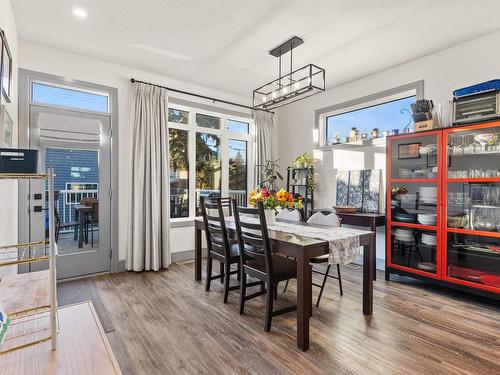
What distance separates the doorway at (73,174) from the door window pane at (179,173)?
971 mm

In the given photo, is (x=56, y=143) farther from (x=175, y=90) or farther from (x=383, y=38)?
(x=383, y=38)

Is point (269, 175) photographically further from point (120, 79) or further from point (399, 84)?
point (120, 79)

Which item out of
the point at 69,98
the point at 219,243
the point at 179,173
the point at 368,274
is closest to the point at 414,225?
the point at 368,274

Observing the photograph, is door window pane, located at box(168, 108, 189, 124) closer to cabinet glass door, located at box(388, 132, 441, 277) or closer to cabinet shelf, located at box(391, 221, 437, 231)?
cabinet glass door, located at box(388, 132, 441, 277)

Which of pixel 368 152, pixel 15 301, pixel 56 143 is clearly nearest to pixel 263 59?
pixel 368 152

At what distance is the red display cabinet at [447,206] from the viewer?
2.92 metres

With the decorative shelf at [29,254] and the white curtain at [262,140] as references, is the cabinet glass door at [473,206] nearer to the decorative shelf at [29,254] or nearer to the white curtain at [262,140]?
the white curtain at [262,140]

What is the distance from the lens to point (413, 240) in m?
3.51

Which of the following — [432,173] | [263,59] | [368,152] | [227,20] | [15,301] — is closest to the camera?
[15,301]

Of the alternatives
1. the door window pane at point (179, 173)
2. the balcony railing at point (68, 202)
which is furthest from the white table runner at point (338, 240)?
the balcony railing at point (68, 202)

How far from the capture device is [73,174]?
366 cm

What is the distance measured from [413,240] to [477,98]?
1.72 meters

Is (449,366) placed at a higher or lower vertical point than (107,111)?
lower

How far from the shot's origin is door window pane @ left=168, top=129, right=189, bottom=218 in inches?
181
